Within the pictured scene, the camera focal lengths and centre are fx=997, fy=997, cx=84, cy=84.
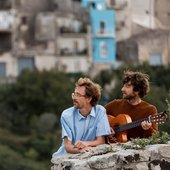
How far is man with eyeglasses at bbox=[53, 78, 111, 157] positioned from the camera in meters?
7.37

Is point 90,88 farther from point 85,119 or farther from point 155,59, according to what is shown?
point 155,59

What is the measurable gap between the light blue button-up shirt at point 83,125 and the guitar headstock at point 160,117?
1.28 ft

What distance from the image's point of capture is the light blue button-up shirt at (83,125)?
741 centimetres

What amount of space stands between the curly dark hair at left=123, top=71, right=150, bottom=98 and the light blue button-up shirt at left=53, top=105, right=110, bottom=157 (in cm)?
37

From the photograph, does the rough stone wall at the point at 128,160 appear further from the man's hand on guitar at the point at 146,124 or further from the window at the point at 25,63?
the window at the point at 25,63

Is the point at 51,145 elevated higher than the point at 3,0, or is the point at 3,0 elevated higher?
the point at 3,0

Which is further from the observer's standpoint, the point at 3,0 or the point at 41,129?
the point at 3,0

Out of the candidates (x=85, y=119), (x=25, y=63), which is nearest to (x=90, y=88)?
(x=85, y=119)

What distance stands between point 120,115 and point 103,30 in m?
56.6

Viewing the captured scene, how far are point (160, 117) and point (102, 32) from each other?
187 ft

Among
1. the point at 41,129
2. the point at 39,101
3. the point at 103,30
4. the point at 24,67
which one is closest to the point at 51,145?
the point at 41,129

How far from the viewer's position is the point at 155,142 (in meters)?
6.95

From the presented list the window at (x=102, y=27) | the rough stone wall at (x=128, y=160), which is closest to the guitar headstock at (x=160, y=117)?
the rough stone wall at (x=128, y=160)

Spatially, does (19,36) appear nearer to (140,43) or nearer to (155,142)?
(140,43)
